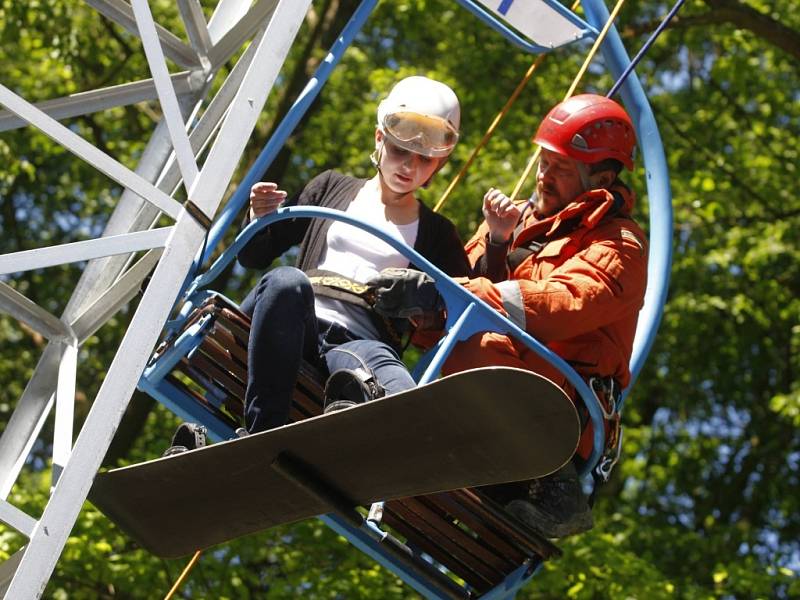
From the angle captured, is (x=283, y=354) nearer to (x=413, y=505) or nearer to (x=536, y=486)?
(x=413, y=505)

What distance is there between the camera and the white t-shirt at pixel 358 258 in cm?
481

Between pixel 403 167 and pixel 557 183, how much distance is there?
1.86 feet

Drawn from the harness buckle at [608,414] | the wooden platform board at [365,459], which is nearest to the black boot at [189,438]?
the wooden platform board at [365,459]

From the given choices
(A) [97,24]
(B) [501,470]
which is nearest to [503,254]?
(B) [501,470]

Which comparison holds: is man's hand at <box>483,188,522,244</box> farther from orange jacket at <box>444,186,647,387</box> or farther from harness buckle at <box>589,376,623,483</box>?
harness buckle at <box>589,376,623,483</box>

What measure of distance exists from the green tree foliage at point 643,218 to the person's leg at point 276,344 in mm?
4841

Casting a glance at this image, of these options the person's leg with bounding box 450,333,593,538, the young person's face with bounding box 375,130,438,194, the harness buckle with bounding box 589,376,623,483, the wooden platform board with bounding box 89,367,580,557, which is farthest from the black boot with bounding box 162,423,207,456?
the harness buckle with bounding box 589,376,623,483

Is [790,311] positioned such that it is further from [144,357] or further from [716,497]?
[144,357]

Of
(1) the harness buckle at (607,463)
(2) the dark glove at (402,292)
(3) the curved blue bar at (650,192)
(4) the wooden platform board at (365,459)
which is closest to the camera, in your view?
(4) the wooden platform board at (365,459)

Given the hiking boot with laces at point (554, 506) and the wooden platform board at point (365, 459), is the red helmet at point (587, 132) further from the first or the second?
the wooden platform board at point (365, 459)

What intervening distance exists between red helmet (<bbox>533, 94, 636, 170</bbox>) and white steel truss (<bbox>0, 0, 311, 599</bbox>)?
94 centimetres

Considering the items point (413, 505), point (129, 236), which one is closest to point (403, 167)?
point (129, 236)

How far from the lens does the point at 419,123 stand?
16.3 ft

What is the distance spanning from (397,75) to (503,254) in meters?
6.76
